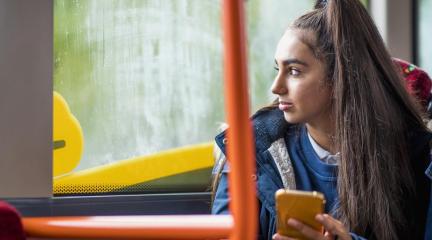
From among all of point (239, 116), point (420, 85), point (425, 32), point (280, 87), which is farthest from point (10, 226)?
point (425, 32)

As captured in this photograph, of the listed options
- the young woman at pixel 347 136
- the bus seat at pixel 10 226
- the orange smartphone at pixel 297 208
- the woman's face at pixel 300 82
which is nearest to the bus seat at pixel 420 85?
the young woman at pixel 347 136

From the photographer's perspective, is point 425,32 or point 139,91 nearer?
point 139,91

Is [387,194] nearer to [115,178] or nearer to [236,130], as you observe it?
[115,178]

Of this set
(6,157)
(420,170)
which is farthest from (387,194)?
(6,157)

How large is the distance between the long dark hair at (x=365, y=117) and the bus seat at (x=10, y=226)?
21.7 inches

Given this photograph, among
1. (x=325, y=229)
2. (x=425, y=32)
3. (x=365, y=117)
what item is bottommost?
(x=325, y=229)

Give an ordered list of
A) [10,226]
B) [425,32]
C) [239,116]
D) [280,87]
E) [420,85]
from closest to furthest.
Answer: [239,116]
[10,226]
[280,87]
[420,85]
[425,32]

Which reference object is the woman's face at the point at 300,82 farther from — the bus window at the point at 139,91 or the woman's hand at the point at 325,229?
the bus window at the point at 139,91

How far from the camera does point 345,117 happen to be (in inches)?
38.8

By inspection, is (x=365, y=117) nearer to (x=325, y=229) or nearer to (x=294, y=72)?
(x=294, y=72)

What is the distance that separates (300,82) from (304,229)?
28 cm

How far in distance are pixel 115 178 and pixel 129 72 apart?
21 cm

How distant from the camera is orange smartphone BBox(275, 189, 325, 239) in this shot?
2.37 ft

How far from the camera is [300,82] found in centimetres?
96
